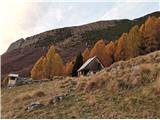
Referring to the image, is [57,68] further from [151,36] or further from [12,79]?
[12,79]

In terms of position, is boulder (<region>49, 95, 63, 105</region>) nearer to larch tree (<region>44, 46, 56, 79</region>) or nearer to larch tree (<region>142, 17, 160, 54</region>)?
larch tree (<region>142, 17, 160, 54</region>)

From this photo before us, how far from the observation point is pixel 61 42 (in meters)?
152

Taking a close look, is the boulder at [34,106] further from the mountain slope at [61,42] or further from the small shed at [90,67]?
the mountain slope at [61,42]

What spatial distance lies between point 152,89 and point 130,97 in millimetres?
1277

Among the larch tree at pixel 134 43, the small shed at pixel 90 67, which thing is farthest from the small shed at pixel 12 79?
the larch tree at pixel 134 43

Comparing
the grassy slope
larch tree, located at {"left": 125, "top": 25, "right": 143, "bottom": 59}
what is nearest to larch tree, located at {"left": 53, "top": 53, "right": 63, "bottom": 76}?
larch tree, located at {"left": 125, "top": 25, "right": 143, "bottom": 59}

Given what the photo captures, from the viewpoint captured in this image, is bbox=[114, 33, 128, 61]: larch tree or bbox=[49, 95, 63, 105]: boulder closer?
bbox=[49, 95, 63, 105]: boulder

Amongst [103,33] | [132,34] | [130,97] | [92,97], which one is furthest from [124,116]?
[103,33]

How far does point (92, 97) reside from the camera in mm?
20688

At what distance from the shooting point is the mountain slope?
11930 cm

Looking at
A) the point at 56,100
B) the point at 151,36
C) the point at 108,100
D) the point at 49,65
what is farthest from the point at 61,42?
the point at 108,100

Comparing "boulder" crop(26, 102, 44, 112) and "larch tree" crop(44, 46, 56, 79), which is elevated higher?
"larch tree" crop(44, 46, 56, 79)

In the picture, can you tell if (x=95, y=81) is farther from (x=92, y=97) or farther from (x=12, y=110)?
(x=12, y=110)

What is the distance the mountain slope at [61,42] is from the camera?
119 metres
